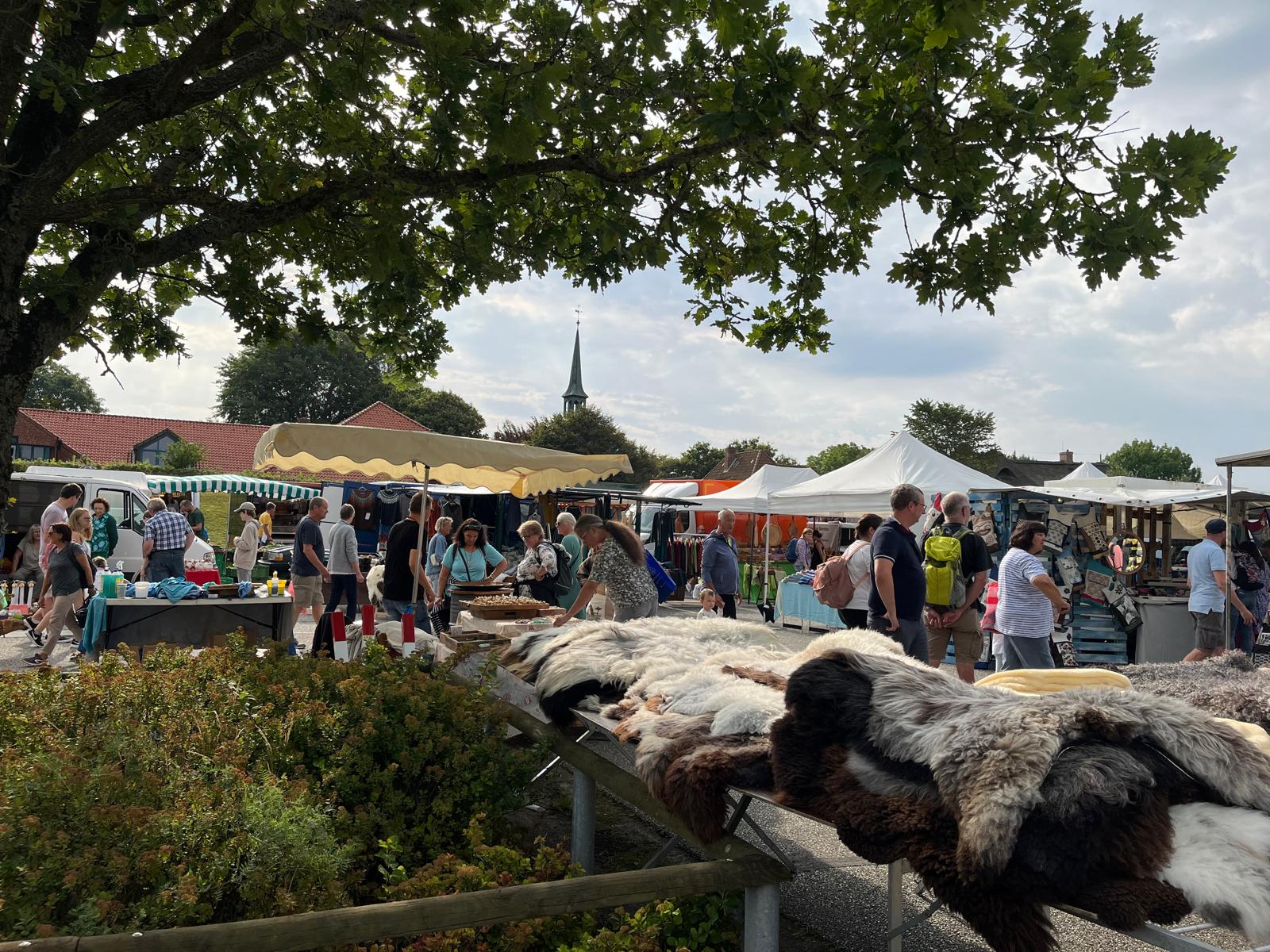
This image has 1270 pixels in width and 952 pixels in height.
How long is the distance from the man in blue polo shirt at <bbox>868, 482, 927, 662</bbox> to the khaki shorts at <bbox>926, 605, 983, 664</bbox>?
4.45 feet

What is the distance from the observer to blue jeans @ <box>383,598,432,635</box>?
832cm

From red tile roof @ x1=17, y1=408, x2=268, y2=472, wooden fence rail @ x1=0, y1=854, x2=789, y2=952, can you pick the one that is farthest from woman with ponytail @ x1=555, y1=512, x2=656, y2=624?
red tile roof @ x1=17, y1=408, x2=268, y2=472

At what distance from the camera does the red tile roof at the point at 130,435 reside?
49.8m

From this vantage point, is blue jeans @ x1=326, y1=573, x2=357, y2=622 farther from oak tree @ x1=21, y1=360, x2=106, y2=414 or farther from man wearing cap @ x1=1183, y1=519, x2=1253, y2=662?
oak tree @ x1=21, y1=360, x2=106, y2=414

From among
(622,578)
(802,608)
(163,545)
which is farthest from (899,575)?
(163,545)

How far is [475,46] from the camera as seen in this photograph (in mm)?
3805

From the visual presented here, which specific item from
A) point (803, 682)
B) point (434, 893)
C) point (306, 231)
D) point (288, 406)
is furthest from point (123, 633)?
point (288, 406)

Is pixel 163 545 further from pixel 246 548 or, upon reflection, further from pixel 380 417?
pixel 380 417

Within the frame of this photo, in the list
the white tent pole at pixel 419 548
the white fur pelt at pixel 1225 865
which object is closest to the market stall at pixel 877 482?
the white tent pole at pixel 419 548

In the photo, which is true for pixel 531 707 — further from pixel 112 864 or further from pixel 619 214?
pixel 619 214

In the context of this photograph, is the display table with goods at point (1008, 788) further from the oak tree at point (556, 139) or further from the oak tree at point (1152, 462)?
the oak tree at point (1152, 462)

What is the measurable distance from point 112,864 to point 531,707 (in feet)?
6.67

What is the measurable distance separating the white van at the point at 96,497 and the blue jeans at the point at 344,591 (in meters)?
5.36

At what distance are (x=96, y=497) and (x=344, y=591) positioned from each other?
638cm
